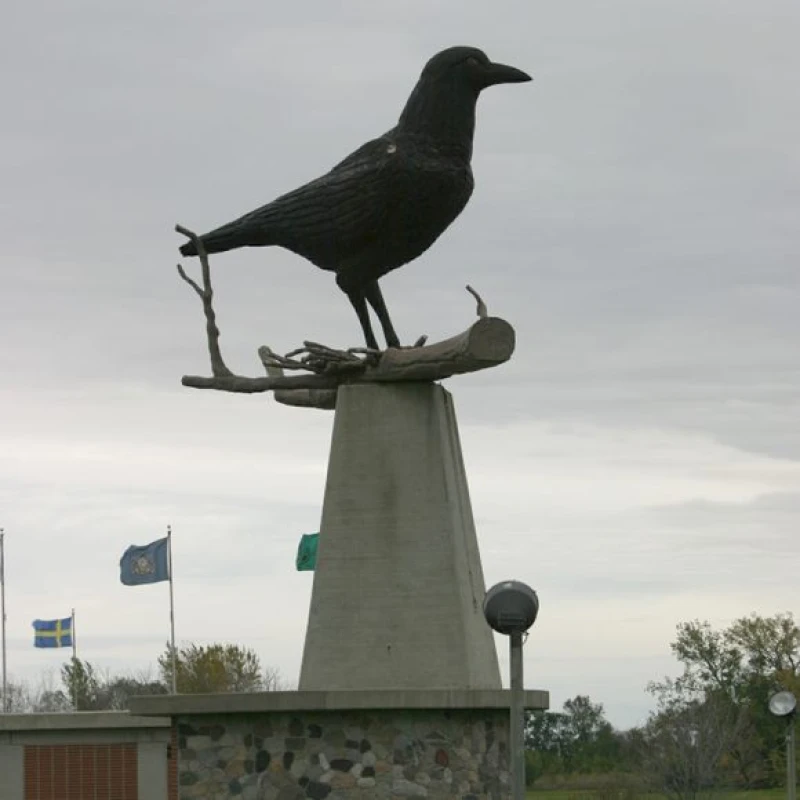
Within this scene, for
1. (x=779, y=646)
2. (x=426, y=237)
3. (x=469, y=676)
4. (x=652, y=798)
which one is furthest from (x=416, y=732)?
(x=779, y=646)

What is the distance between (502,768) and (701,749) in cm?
3231

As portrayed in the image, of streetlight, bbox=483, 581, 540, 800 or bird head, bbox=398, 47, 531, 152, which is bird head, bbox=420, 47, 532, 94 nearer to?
bird head, bbox=398, 47, 531, 152

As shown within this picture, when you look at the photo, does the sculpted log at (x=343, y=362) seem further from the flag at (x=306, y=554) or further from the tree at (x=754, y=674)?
the tree at (x=754, y=674)

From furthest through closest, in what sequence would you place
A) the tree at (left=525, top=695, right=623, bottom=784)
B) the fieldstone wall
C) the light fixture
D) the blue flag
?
1. the tree at (left=525, top=695, right=623, bottom=784)
2. the blue flag
3. the light fixture
4. the fieldstone wall

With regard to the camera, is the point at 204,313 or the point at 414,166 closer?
the point at 414,166

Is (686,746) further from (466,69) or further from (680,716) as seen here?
(466,69)

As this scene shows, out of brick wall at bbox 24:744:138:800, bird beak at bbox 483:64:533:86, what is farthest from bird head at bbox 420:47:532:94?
brick wall at bbox 24:744:138:800

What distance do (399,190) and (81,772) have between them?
1366 cm

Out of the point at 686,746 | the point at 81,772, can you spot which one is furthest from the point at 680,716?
the point at 81,772

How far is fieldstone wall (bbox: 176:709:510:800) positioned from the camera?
50.2 feet

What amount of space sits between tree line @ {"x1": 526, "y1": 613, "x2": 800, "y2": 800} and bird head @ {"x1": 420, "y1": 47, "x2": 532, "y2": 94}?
23.8 meters

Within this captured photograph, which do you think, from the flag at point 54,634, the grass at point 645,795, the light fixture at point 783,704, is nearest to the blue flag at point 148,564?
the flag at point 54,634

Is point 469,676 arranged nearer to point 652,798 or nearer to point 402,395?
point 402,395

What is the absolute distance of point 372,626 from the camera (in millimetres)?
15750
